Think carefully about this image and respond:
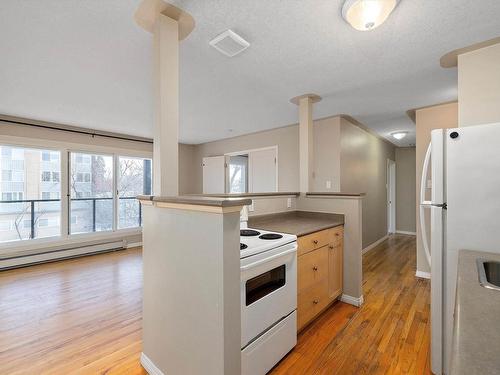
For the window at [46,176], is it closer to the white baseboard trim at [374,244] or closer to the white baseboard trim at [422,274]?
the white baseboard trim at [374,244]

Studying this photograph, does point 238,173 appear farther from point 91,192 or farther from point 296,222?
point 296,222

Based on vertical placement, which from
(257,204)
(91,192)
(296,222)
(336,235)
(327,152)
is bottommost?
(336,235)

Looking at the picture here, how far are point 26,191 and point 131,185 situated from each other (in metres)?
1.72

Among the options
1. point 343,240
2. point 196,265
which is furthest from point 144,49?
point 343,240

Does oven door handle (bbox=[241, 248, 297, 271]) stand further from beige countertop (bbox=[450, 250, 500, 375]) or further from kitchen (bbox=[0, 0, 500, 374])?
beige countertop (bbox=[450, 250, 500, 375])

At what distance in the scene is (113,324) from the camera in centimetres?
223

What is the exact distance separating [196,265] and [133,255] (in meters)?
3.93

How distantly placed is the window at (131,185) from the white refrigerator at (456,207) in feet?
17.2

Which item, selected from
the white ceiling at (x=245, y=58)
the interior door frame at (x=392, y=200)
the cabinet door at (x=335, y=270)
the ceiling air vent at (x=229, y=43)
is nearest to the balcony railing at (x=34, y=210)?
the white ceiling at (x=245, y=58)

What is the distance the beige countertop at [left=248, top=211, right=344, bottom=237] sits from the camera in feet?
7.11

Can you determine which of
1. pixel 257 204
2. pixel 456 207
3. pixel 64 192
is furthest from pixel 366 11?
pixel 64 192

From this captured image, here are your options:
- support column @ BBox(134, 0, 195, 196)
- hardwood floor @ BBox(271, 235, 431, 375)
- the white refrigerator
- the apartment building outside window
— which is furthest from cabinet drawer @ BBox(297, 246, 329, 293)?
the apartment building outside window

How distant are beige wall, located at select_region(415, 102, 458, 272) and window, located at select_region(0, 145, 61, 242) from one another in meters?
5.94

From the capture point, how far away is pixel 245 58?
7.06ft
